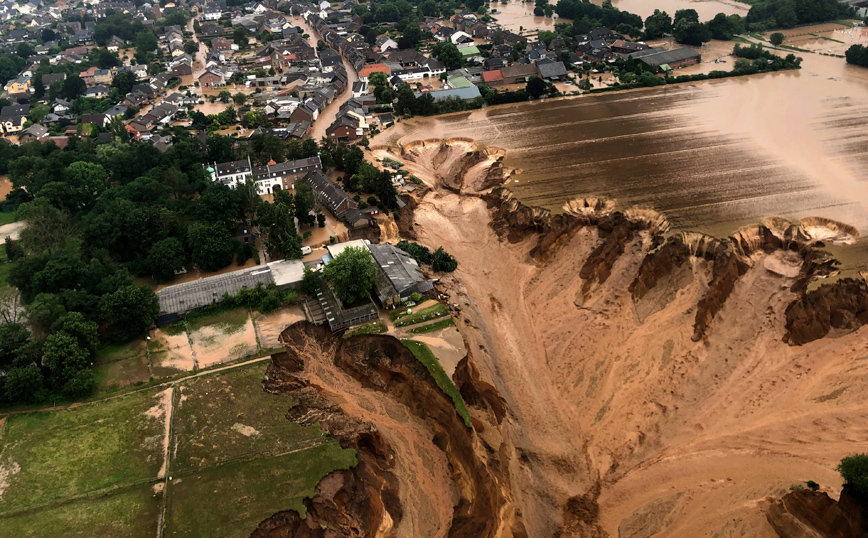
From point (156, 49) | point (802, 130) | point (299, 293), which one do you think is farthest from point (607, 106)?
point (156, 49)

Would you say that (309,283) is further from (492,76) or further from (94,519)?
(492,76)

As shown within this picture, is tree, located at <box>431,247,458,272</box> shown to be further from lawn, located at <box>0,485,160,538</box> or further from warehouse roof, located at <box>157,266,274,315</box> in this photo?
lawn, located at <box>0,485,160,538</box>

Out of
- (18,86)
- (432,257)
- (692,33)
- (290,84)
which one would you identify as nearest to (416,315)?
(432,257)

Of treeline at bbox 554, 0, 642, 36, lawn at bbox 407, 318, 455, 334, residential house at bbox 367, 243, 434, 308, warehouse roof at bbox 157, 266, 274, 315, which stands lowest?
warehouse roof at bbox 157, 266, 274, 315

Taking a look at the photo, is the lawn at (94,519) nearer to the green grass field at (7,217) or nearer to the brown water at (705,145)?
the brown water at (705,145)

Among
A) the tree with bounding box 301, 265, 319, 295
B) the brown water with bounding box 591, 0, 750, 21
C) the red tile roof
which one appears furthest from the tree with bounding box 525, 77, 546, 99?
the brown water with bounding box 591, 0, 750, 21

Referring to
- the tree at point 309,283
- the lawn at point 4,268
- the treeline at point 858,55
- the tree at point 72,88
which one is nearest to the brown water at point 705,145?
the treeline at point 858,55
